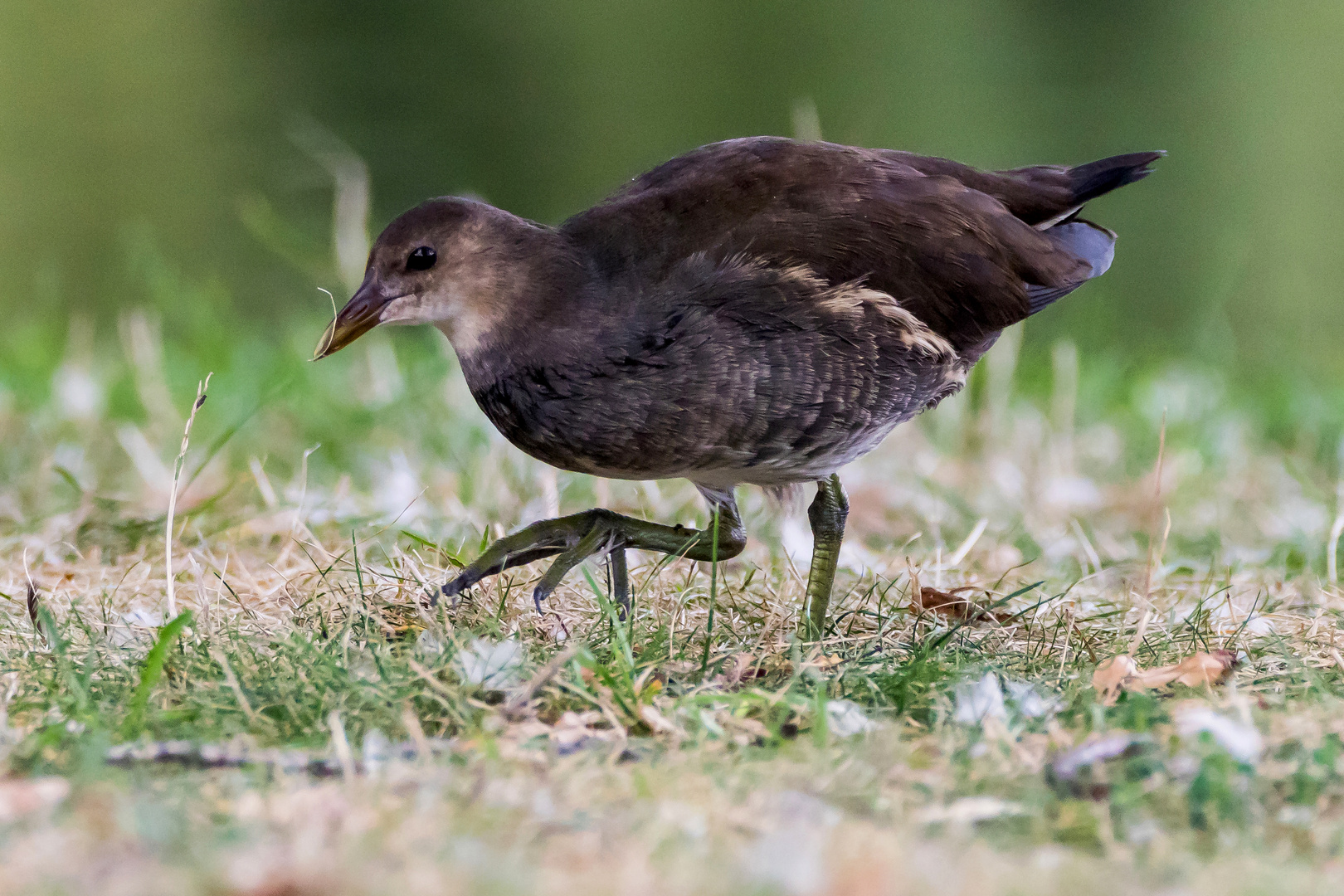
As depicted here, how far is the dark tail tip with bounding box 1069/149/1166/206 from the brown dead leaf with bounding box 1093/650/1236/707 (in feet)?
4.58

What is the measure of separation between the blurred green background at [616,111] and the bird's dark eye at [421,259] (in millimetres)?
6796

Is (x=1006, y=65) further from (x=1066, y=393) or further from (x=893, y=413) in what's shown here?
(x=893, y=413)

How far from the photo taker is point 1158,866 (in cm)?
195

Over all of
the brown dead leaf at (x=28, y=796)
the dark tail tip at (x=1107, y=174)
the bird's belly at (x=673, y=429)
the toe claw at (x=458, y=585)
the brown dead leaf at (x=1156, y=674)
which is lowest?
the brown dead leaf at (x=1156, y=674)

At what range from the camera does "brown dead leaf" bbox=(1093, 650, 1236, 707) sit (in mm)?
2672

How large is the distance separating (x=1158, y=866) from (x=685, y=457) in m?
1.38

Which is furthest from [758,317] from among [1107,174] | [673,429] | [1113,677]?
[1107,174]

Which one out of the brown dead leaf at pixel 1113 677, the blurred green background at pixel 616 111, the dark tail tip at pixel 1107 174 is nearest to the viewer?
the brown dead leaf at pixel 1113 677

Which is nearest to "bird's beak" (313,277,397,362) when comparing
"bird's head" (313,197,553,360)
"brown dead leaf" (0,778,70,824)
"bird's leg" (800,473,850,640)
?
"bird's head" (313,197,553,360)

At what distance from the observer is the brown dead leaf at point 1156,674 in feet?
8.77

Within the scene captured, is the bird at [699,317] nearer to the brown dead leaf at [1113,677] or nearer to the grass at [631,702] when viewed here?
the grass at [631,702]

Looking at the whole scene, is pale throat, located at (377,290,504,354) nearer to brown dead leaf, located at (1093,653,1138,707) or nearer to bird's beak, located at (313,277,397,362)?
bird's beak, located at (313,277,397,362)

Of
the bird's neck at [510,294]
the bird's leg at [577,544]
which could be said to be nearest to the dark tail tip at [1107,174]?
the bird's leg at [577,544]

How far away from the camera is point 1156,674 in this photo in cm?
274
